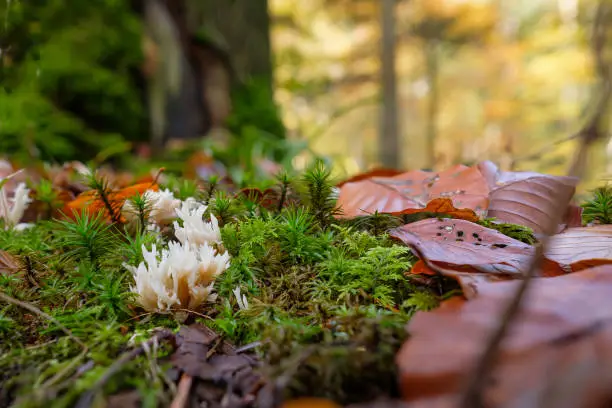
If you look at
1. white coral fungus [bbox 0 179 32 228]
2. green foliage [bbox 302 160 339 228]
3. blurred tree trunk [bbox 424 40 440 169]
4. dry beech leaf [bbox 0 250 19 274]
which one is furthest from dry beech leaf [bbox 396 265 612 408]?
blurred tree trunk [bbox 424 40 440 169]

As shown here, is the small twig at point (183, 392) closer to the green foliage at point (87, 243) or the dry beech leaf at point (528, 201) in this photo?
the green foliage at point (87, 243)

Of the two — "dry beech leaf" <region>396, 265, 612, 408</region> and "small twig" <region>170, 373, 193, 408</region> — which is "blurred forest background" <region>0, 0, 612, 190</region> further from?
"small twig" <region>170, 373, 193, 408</region>

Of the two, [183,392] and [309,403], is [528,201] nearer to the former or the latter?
[309,403]

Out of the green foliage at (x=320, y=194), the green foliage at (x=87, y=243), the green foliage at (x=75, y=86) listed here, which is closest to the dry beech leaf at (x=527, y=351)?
the green foliage at (x=320, y=194)

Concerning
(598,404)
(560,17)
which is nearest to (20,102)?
(598,404)

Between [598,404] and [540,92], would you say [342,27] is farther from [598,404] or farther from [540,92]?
[598,404]

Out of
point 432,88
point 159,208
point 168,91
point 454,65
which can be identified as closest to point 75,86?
point 168,91
